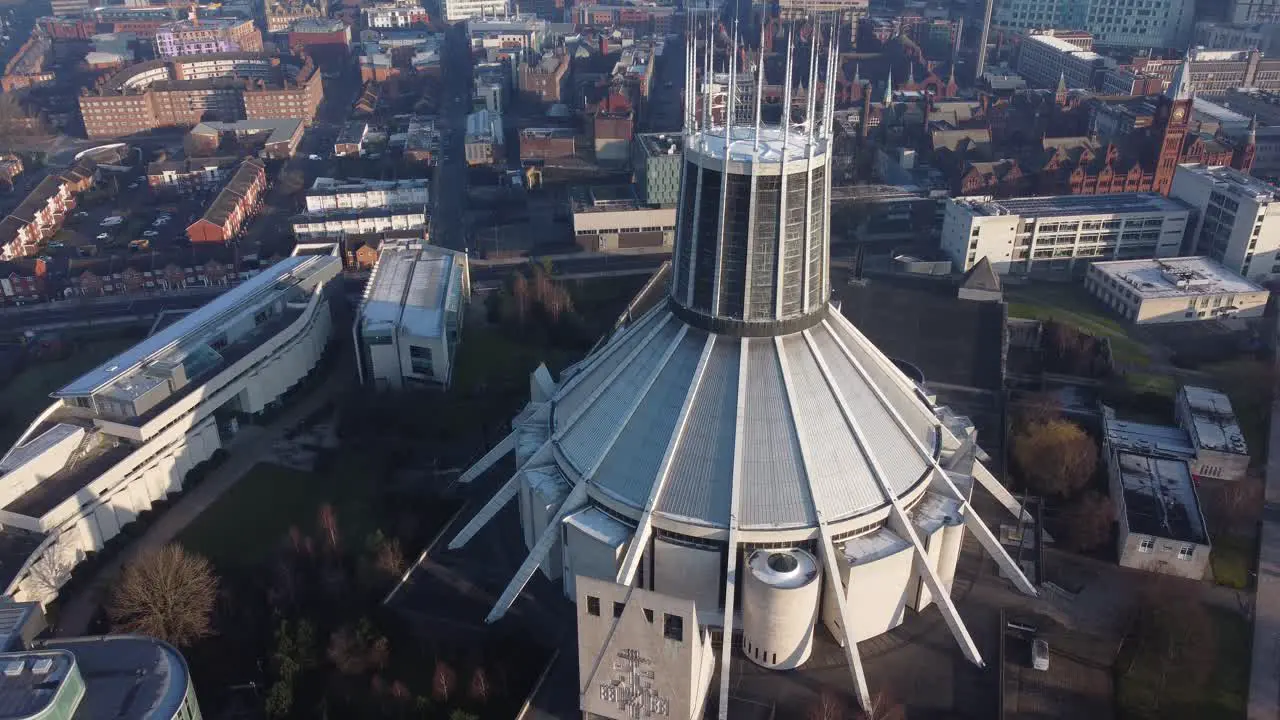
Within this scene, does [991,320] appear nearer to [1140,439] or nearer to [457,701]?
[1140,439]

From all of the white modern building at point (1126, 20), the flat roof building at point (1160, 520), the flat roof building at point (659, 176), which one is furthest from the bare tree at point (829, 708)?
the white modern building at point (1126, 20)

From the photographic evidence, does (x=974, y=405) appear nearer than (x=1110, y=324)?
Yes

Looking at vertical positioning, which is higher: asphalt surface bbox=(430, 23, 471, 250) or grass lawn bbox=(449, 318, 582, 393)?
asphalt surface bbox=(430, 23, 471, 250)

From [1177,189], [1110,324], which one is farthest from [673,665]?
[1177,189]

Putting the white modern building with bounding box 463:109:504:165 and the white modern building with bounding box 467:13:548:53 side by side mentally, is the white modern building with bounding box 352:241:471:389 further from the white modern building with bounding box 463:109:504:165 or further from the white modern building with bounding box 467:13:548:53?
the white modern building with bounding box 467:13:548:53

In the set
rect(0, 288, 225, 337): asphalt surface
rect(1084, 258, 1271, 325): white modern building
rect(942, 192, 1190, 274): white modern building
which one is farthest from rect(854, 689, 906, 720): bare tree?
rect(0, 288, 225, 337): asphalt surface

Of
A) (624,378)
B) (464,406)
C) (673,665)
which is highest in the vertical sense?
(624,378)

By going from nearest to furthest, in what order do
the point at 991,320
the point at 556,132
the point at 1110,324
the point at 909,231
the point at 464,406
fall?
1. the point at 464,406
2. the point at 991,320
3. the point at 1110,324
4. the point at 909,231
5. the point at 556,132

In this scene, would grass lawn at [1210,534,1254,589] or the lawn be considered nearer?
grass lawn at [1210,534,1254,589]

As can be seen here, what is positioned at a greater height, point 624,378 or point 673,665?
point 624,378
